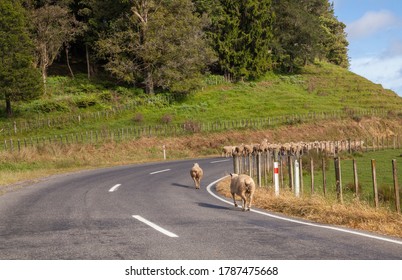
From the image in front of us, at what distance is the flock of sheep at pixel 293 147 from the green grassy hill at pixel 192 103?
1433 cm

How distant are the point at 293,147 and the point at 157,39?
87.6ft

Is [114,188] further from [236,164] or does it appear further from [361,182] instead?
[361,182]

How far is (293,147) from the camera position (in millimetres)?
36594

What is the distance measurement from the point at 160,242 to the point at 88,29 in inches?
2403

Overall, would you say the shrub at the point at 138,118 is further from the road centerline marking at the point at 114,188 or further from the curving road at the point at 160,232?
the curving road at the point at 160,232

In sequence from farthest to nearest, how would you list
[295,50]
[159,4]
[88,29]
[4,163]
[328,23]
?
[328,23], [295,50], [88,29], [159,4], [4,163]

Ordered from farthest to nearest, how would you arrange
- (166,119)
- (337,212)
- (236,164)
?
(166,119) < (236,164) < (337,212)

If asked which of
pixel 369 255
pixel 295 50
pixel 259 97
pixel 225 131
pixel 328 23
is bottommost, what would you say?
pixel 369 255

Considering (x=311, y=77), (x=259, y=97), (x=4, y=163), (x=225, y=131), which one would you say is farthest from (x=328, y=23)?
(x=4, y=163)

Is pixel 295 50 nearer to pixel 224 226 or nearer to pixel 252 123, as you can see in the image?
pixel 252 123

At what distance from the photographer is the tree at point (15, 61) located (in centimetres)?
4675

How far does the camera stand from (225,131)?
48.1 metres

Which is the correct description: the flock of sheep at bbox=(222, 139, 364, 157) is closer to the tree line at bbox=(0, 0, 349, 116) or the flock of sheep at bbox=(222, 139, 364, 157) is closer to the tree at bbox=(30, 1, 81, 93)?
the tree line at bbox=(0, 0, 349, 116)

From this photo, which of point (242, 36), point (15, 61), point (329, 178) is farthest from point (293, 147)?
point (242, 36)
